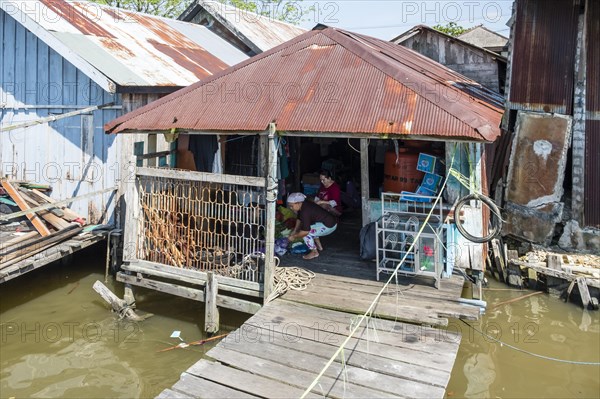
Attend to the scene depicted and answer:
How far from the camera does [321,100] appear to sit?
7363 millimetres

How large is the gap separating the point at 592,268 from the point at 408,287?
4.36 m

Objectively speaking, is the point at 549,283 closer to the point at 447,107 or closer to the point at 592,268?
the point at 592,268

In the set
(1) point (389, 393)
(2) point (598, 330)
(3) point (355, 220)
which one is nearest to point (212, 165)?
(3) point (355, 220)

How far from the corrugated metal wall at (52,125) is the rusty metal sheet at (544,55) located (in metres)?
8.66

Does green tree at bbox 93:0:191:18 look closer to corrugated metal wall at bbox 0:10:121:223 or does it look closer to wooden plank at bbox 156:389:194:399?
corrugated metal wall at bbox 0:10:121:223

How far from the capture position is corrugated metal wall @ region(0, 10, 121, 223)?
1020cm

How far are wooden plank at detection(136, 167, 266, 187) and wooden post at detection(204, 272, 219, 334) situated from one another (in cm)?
139

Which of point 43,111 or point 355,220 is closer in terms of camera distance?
point 43,111

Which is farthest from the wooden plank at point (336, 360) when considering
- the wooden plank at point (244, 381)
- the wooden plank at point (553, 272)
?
the wooden plank at point (553, 272)

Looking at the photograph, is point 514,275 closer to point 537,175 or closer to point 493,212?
point 537,175

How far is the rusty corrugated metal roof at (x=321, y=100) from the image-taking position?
6590mm

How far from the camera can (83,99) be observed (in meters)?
10.2

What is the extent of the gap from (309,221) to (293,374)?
350 centimetres

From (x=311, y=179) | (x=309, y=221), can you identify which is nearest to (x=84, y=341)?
(x=309, y=221)
